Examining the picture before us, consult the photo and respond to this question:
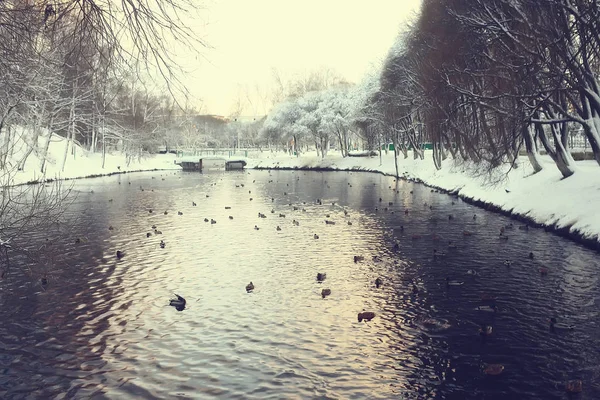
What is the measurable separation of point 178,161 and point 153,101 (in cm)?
2200

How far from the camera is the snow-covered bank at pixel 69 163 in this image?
53.0 metres

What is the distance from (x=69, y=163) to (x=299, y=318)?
66132 millimetres

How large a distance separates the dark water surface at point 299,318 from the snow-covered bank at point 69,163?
34028 millimetres

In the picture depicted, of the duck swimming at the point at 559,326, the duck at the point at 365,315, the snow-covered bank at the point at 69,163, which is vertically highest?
the snow-covered bank at the point at 69,163

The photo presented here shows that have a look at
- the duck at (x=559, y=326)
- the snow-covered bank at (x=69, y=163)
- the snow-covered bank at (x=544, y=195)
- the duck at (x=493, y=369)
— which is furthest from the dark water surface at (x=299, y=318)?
the snow-covered bank at (x=69, y=163)

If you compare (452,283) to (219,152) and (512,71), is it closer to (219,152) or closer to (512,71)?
(512,71)

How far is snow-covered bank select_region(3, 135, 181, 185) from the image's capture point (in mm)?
53044

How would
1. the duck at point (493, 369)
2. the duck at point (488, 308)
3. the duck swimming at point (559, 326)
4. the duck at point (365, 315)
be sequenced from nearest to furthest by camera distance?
1. the duck at point (493, 369)
2. the duck swimming at point (559, 326)
3. the duck at point (365, 315)
4. the duck at point (488, 308)

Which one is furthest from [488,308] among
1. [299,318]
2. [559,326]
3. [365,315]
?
[299,318]

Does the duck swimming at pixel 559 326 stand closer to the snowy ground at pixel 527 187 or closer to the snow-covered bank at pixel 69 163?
the snowy ground at pixel 527 187

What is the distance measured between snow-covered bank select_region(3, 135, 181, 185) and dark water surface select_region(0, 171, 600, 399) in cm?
3403

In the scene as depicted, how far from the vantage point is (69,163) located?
7019cm

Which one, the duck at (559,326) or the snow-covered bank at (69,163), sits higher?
the snow-covered bank at (69,163)

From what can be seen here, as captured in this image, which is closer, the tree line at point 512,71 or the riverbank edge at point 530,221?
the riverbank edge at point 530,221
